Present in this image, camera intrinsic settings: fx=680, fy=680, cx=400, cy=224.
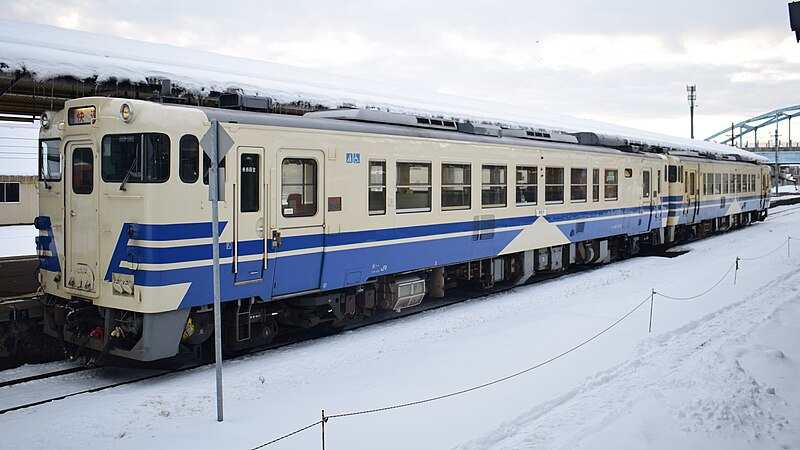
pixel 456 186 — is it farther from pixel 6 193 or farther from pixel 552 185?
pixel 6 193

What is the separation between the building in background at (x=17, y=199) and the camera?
27703 mm

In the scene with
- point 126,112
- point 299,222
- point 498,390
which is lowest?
point 498,390

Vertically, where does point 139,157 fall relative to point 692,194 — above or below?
above

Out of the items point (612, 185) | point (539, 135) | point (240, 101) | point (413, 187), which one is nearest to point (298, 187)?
point (240, 101)

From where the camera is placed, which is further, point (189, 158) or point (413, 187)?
point (413, 187)

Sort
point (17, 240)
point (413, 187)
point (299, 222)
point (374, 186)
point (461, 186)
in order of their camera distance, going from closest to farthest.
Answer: point (299, 222) < point (374, 186) < point (413, 187) < point (461, 186) < point (17, 240)

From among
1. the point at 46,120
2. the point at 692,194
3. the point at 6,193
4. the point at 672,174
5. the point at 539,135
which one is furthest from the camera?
the point at 6,193

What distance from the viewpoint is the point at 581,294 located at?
13852 mm

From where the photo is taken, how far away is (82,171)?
8.58 meters

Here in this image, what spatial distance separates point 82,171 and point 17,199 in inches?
906

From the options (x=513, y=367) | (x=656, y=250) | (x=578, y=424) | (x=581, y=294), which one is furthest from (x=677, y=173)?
(x=578, y=424)

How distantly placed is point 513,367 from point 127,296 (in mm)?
4741

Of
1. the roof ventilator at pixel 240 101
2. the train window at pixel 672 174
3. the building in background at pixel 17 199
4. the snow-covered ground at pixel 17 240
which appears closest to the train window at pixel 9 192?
the building in background at pixel 17 199

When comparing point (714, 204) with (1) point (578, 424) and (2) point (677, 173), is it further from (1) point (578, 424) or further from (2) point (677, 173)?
(1) point (578, 424)
